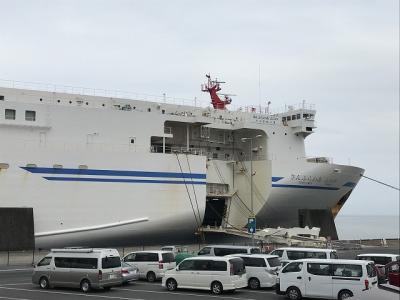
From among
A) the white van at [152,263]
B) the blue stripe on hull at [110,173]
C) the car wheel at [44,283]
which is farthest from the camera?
the blue stripe on hull at [110,173]

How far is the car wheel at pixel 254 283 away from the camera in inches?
734

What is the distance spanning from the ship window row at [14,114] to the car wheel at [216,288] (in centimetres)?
1903

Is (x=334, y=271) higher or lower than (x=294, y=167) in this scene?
lower

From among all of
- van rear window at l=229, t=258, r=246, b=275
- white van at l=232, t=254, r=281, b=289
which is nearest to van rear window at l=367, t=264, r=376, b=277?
white van at l=232, t=254, r=281, b=289

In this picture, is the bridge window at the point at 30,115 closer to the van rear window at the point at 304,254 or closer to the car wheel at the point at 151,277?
the car wheel at the point at 151,277

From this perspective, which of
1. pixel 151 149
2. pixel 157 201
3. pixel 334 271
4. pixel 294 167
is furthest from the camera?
pixel 294 167

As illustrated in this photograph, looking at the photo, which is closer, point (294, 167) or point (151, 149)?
point (151, 149)

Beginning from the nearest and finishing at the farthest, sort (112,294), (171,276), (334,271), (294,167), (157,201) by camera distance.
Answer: (334,271), (112,294), (171,276), (157,201), (294,167)

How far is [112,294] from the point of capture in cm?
1678

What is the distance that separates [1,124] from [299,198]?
22.0 meters

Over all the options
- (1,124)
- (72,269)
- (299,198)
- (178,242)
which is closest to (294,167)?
(299,198)

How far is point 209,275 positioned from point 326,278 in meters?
4.01

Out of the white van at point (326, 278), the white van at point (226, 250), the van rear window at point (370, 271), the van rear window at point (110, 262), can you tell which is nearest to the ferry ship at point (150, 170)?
the white van at point (226, 250)

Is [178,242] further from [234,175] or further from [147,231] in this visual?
[234,175]
